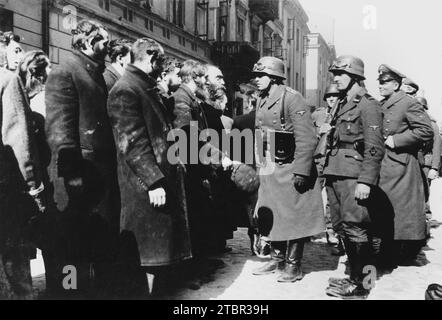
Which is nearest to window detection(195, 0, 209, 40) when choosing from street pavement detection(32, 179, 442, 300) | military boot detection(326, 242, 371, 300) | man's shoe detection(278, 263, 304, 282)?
street pavement detection(32, 179, 442, 300)

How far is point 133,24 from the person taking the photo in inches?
480

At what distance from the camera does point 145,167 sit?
3.31 m

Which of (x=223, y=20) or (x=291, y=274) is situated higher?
(x=223, y=20)

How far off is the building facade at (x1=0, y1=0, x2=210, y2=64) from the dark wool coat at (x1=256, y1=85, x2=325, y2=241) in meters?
2.18

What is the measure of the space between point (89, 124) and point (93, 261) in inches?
38.3

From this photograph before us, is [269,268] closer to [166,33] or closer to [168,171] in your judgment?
[168,171]

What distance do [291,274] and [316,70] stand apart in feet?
129

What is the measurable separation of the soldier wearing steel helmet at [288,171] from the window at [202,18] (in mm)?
13506

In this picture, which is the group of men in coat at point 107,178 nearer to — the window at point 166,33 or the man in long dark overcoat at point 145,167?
the man in long dark overcoat at point 145,167

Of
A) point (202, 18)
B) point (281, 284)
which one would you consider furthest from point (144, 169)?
point (202, 18)

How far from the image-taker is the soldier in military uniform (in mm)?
3980

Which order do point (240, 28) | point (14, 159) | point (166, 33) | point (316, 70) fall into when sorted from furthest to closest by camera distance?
1. point (316, 70)
2. point (240, 28)
3. point (166, 33)
4. point (14, 159)
